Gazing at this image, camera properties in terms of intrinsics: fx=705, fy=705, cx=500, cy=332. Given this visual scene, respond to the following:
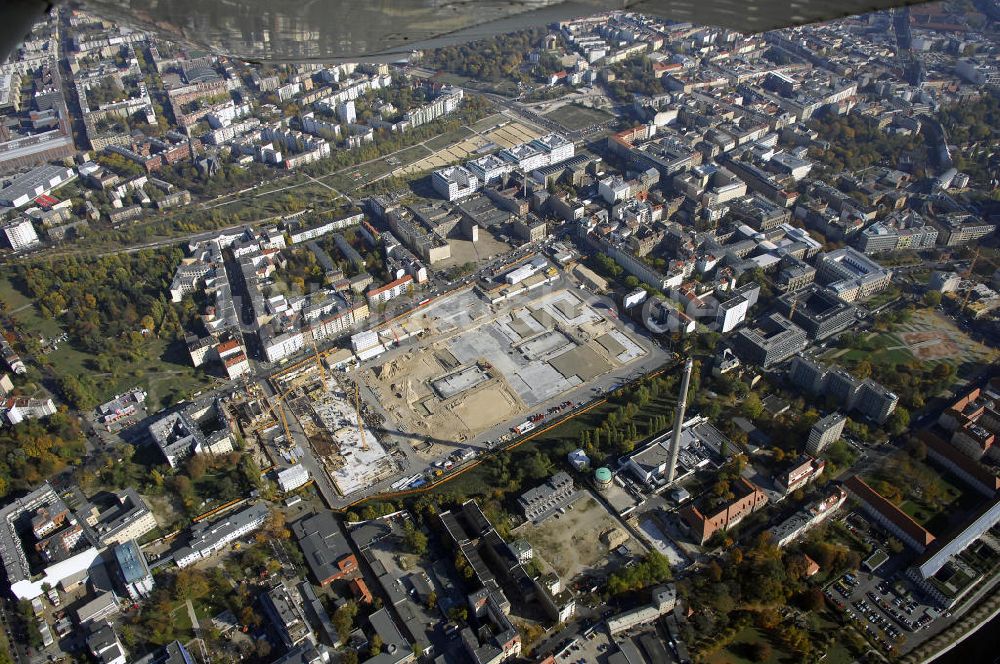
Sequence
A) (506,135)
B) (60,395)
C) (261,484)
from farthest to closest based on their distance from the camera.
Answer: (506,135) < (60,395) < (261,484)

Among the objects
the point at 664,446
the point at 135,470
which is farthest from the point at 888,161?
the point at 135,470

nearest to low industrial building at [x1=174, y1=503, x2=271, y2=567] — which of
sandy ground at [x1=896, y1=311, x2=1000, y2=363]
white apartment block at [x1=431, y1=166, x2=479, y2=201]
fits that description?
white apartment block at [x1=431, y1=166, x2=479, y2=201]

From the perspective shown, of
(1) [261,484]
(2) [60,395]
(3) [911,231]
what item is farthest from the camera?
(3) [911,231]

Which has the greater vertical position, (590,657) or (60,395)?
(60,395)

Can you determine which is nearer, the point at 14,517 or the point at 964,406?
the point at 14,517

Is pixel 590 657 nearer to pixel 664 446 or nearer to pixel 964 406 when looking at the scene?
pixel 664 446

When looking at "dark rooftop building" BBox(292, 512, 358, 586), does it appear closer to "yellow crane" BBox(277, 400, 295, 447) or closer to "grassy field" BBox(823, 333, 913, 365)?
"yellow crane" BBox(277, 400, 295, 447)

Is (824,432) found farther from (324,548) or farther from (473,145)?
(473,145)
